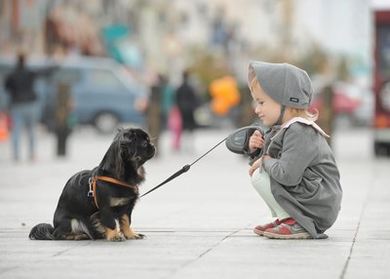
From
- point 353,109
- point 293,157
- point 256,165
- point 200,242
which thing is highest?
point 293,157

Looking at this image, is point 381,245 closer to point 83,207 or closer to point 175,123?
point 83,207

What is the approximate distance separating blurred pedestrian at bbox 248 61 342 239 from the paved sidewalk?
0.20 metres

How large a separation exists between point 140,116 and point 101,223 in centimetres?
2686

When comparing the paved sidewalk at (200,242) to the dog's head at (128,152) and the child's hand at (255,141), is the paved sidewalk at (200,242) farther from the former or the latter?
the child's hand at (255,141)

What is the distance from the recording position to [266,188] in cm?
842

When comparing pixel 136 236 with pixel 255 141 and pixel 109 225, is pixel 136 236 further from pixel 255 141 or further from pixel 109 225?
pixel 255 141

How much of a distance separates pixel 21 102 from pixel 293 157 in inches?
534

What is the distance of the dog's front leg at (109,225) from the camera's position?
318 inches

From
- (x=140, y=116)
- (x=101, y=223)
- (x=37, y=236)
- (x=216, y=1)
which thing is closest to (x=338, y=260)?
(x=101, y=223)

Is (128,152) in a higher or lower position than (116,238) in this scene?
higher

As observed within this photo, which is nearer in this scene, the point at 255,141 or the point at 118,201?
the point at 118,201

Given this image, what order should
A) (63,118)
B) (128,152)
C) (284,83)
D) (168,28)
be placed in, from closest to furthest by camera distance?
(128,152), (284,83), (63,118), (168,28)

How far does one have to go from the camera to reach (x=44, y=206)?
11922 millimetres

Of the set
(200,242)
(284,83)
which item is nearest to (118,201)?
(200,242)
